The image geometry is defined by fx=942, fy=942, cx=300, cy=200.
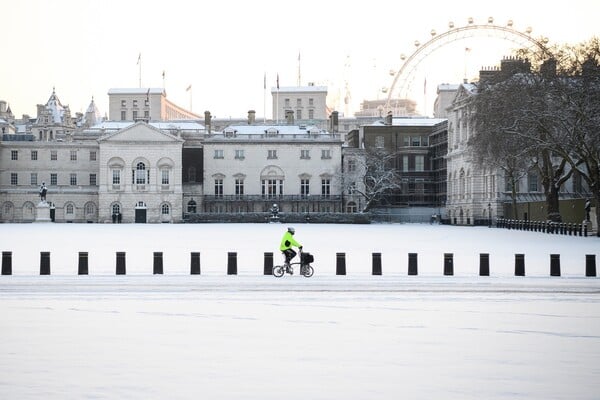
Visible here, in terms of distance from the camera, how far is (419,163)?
122m

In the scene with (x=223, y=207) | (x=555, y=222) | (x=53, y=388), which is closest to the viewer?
(x=53, y=388)

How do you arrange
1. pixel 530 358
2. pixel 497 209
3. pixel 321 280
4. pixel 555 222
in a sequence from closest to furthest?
pixel 530 358
pixel 321 280
pixel 555 222
pixel 497 209

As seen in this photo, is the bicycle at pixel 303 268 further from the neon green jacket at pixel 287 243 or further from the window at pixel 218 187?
the window at pixel 218 187

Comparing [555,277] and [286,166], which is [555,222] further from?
[286,166]

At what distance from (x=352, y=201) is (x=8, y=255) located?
319 ft

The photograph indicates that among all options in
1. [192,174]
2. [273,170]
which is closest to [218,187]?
[192,174]

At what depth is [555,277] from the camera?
25.0 m

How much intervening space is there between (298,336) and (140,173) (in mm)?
107844

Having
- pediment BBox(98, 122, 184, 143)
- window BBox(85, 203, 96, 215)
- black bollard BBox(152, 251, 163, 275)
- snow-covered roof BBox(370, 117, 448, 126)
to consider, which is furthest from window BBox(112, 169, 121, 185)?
black bollard BBox(152, 251, 163, 275)

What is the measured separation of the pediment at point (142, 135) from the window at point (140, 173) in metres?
3.29


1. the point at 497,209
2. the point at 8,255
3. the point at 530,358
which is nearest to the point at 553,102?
the point at 497,209

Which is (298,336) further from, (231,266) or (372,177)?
(372,177)

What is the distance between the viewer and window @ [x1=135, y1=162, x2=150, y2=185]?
393 ft

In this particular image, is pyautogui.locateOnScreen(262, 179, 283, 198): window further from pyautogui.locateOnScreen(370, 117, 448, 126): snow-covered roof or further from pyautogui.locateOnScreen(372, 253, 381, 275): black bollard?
pyautogui.locateOnScreen(372, 253, 381, 275): black bollard
